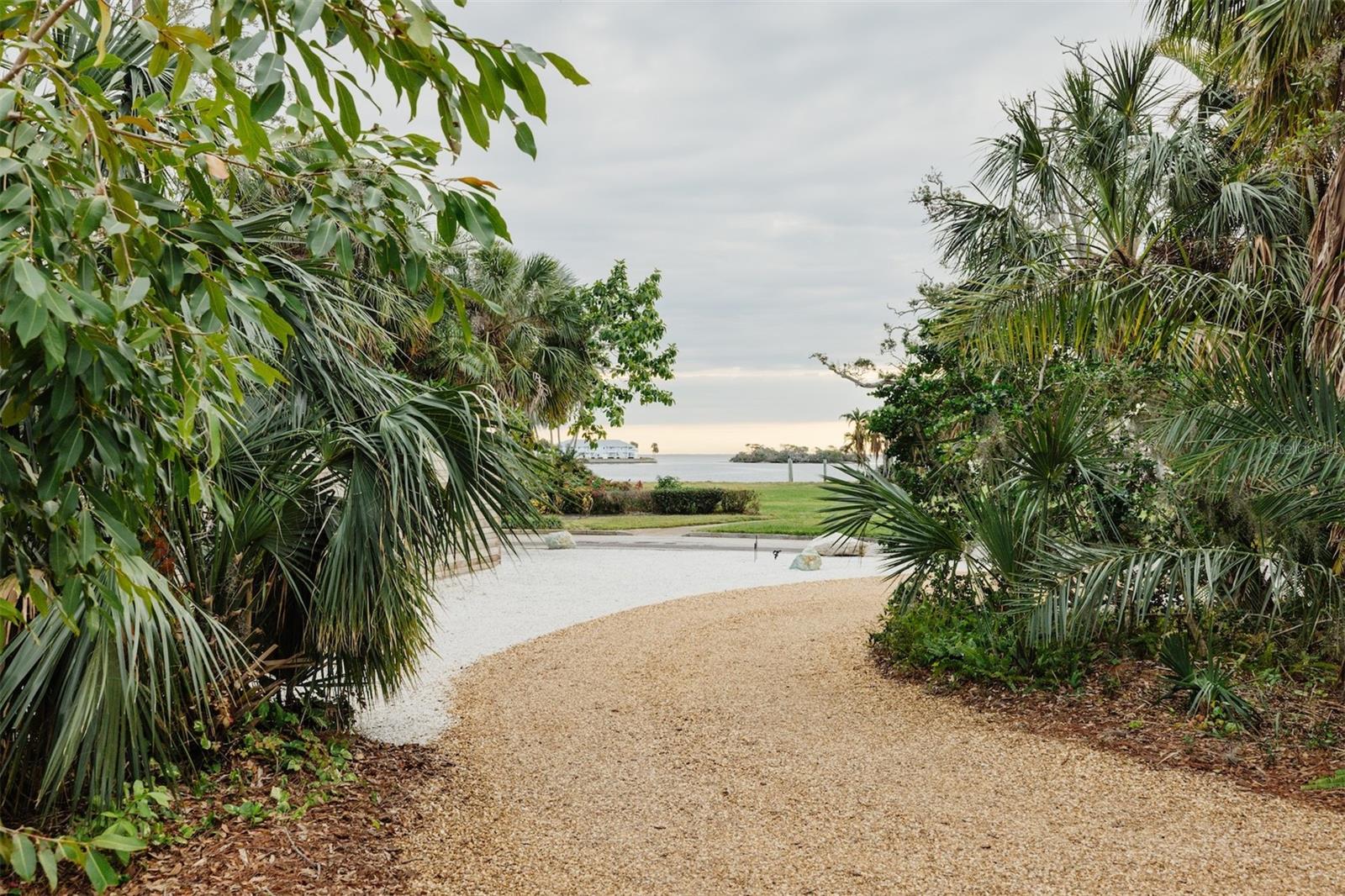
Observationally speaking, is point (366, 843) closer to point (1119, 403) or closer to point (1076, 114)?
point (1119, 403)

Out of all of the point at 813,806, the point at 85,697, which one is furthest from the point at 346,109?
the point at 813,806

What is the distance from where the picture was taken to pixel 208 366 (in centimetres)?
192

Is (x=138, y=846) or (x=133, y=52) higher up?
(x=133, y=52)

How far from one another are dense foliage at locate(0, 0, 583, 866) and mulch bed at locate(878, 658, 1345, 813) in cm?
321

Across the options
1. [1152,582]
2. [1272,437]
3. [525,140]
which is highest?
[525,140]

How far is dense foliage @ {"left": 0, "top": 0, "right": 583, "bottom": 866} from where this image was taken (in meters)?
1.54

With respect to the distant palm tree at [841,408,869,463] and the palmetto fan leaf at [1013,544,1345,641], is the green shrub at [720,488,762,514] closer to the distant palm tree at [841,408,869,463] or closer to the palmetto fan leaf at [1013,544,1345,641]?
the distant palm tree at [841,408,869,463]

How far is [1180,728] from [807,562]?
8.10 m

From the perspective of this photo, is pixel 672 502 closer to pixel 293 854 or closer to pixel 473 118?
A: pixel 293 854

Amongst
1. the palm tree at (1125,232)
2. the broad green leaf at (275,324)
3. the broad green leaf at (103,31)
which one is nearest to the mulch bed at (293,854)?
the broad green leaf at (275,324)

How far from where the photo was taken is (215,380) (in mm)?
2348

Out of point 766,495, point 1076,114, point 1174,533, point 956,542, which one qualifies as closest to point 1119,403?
point 1174,533

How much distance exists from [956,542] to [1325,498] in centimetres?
193

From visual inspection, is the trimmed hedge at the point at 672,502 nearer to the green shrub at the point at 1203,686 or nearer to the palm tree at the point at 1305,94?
the palm tree at the point at 1305,94
